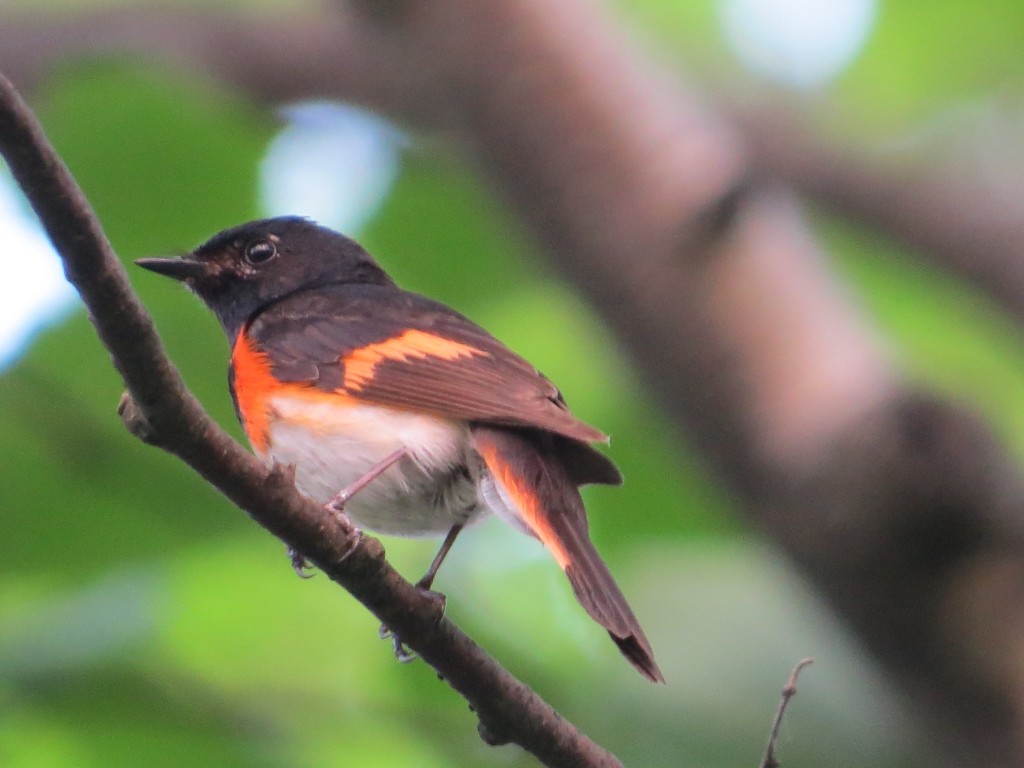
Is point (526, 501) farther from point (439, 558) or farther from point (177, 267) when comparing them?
point (177, 267)

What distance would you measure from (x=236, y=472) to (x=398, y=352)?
1.21 m

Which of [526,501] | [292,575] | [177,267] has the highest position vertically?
[526,501]

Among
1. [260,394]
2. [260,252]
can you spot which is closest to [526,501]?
[260,394]

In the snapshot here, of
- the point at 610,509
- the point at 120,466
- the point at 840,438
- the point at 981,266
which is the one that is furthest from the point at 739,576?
the point at 120,466

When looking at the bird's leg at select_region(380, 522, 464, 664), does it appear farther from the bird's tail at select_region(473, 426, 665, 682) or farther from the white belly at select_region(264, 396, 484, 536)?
the bird's tail at select_region(473, 426, 665, 682)

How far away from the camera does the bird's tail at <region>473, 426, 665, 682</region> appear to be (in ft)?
7.42

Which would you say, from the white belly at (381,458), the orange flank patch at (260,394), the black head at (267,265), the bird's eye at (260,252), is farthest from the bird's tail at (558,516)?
the bird's eye at (260,252)

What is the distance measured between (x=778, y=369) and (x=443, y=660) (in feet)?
4.77

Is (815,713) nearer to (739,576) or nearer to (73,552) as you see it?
(739,576)

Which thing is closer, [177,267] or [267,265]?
[177,267]

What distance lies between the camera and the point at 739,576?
3660 millimetres

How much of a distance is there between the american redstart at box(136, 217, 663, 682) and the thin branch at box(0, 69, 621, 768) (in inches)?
11.3

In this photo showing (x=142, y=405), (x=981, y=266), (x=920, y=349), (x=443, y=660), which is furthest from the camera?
(x=920, y=349)

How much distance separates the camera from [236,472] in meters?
1.94
